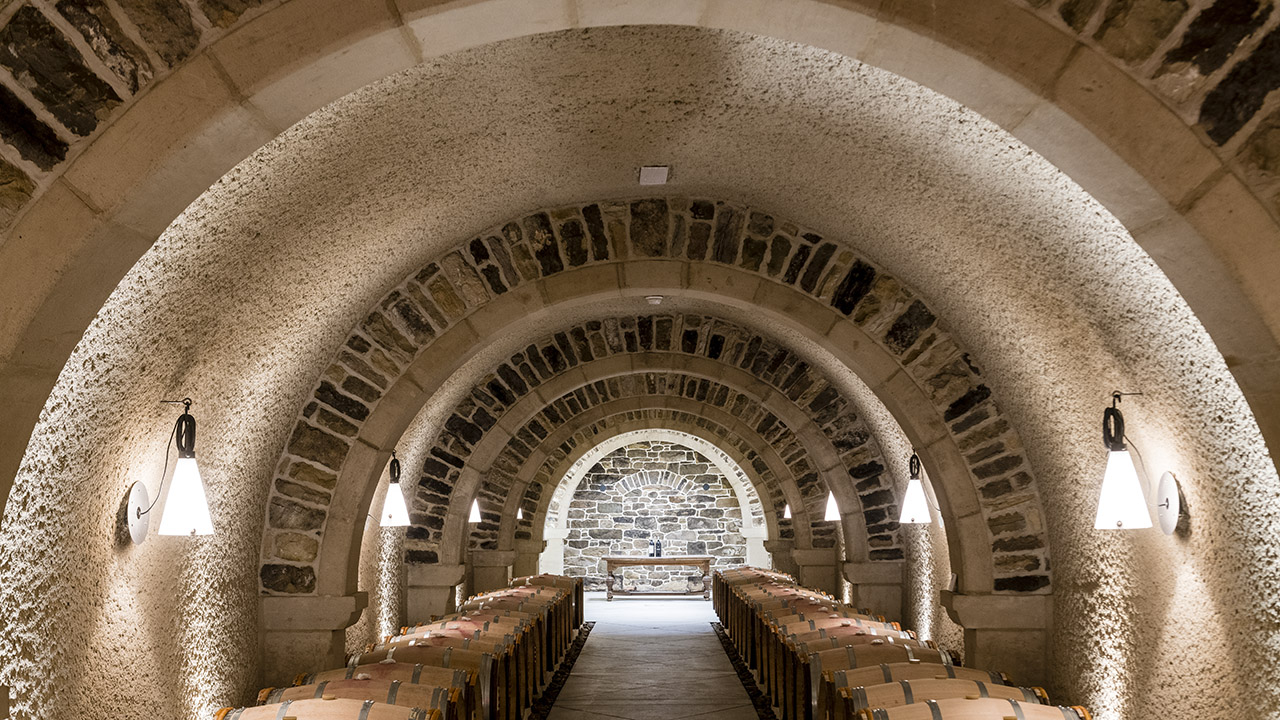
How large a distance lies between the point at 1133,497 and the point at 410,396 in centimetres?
359

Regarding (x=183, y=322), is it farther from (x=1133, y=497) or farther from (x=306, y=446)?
(x=1133, y=497)

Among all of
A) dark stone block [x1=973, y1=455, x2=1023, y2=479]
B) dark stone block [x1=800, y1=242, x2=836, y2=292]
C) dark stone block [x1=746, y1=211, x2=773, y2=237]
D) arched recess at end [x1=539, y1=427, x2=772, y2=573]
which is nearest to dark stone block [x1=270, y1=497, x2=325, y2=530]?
dark stone block [x1=746, y1=211, x2=773, y2=237]

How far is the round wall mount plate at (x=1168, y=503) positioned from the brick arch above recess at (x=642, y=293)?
145cm

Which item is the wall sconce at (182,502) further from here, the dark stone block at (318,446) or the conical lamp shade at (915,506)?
the conical lamp shade at (915,506)

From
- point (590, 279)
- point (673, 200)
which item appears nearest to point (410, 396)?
point (590, 279)

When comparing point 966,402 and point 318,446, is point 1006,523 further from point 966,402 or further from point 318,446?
point 318,446

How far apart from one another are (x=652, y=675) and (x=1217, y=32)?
25.0 feet

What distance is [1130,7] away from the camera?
218 cm

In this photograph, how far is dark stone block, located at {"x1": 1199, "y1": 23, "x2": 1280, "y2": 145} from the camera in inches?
80.9

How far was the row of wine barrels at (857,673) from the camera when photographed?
3.62m

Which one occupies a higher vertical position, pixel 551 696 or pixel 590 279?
pixel 590 279

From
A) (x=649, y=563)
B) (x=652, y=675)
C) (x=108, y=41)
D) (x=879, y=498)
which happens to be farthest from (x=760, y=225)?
(x=649, y=563)

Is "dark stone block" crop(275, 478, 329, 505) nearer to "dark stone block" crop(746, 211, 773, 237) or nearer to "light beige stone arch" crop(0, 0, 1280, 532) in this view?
"dark stone block" crop(746, 211, 773, 237)

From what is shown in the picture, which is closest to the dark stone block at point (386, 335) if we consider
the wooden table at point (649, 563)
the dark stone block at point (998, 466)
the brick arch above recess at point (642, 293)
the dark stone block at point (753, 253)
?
the brick arch above recess at point (642, 293)
